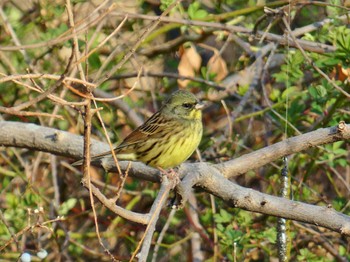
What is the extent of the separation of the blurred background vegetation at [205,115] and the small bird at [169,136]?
210 mm

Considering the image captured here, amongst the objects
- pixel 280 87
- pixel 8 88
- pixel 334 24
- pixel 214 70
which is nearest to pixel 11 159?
pixel 8 88

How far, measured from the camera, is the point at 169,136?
4293mm

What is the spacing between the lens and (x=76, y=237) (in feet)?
15.9

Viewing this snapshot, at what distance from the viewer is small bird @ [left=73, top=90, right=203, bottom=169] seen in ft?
13.5

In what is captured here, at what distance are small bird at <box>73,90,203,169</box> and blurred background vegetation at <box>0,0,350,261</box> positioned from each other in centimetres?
21

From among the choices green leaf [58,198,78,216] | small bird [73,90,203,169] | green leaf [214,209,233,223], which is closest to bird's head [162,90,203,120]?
small bird [73,90,203,169]

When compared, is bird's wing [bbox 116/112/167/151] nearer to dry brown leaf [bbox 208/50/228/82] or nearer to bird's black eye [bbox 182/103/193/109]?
bird's black eye [bbox 182/103/193/109]

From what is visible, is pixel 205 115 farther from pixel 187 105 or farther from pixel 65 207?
pixel 65 207

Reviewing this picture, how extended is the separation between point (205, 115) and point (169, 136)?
1.13 m

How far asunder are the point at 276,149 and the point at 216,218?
104 centimetres

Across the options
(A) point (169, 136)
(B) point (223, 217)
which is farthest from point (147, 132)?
(B) point (223, 217)

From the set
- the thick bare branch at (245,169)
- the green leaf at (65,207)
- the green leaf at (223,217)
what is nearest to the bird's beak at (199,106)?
the green leaf at (223,217)

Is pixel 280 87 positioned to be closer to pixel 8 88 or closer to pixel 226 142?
pixel 226 142

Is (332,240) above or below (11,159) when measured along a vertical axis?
below
